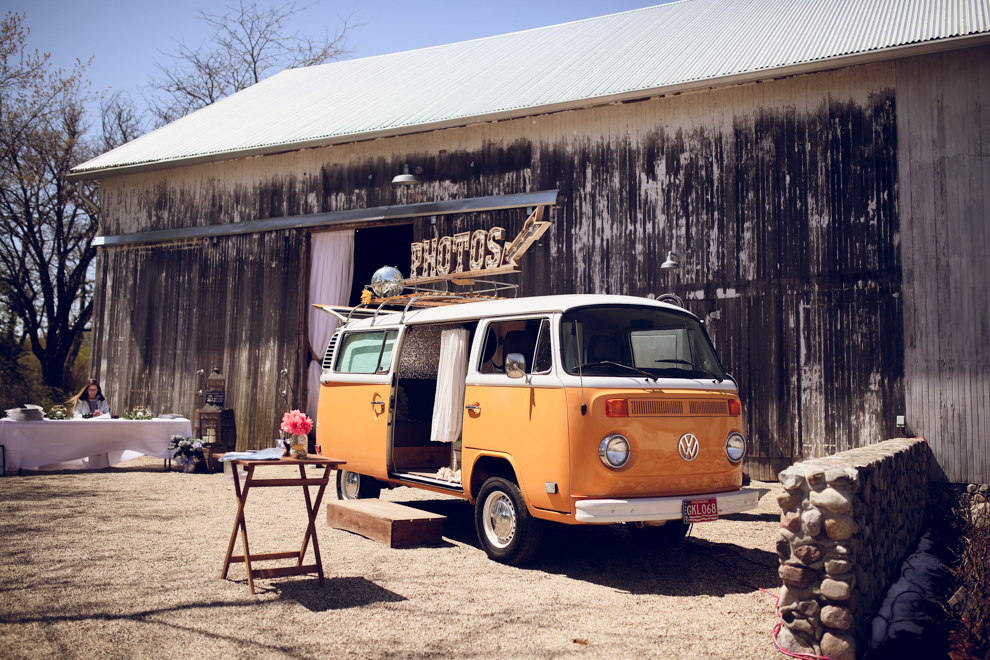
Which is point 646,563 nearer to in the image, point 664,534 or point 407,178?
point 664,534

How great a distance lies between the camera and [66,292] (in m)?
28.4

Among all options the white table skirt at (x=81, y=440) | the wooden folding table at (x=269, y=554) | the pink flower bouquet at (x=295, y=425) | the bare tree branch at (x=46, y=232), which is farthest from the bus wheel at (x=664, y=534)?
the bare tree branch at (x=46, y=232)

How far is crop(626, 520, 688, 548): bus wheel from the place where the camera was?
24.3ft

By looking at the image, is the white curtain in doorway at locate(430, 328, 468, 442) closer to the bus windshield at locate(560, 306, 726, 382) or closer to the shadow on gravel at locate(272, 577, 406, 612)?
the bus windshield at locate(560, 306, 726, 382)

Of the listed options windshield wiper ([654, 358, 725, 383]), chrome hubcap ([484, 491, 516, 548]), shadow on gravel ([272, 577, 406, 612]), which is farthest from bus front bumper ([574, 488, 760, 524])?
shadow on gravel ([272, 577, 406, 612])

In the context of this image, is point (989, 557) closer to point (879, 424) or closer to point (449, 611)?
point (449, 611)

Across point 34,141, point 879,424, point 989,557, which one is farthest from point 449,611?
point 34,141

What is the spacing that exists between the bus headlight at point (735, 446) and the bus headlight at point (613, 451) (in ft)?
3.58

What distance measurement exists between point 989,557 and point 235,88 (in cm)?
3292

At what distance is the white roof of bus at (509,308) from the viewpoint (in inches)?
261

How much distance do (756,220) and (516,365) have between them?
21.9ft

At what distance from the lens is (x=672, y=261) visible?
12.0 m

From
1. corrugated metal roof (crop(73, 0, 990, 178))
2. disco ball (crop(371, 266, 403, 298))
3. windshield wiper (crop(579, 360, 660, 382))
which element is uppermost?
corrugated metal roof (crop(73, 0, 990, 178))

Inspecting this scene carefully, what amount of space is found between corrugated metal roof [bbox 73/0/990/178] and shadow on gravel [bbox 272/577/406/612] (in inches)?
355
